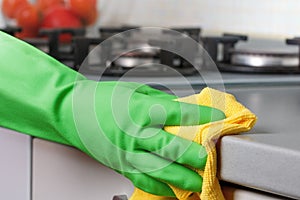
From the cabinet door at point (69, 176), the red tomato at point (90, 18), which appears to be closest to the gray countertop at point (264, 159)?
the cabinet door at point (69, 176)

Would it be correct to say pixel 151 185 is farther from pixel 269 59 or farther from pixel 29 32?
pixel 29 32

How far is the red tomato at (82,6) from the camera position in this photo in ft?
5.90

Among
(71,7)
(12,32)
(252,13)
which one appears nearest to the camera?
(12,32)

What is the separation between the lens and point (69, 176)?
83 cm

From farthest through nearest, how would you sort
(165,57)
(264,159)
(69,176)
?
1. (165,57)
2. (69,176)
3. (264,159)

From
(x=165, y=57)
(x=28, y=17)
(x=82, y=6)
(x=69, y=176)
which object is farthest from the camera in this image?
(x=82, y=6)

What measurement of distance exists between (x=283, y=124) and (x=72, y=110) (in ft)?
0.69

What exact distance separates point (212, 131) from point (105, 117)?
119mm

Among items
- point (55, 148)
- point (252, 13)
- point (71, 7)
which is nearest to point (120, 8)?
point (71, 7)

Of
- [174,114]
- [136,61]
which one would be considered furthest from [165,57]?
[174,114]

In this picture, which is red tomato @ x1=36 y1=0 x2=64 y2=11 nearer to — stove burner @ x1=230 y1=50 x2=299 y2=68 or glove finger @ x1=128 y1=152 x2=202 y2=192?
stove burner @ x1=230 y1=50 x2=299 y2=68

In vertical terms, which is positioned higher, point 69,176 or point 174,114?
point 174,114

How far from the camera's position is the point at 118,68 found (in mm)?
1160

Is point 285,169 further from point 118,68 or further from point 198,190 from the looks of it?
point 118,68
